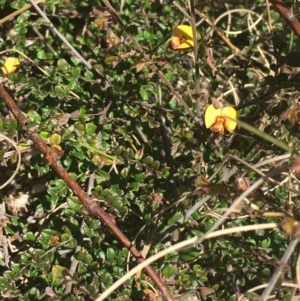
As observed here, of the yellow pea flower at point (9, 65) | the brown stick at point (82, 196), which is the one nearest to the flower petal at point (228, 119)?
the brown stick at point (82, 196)

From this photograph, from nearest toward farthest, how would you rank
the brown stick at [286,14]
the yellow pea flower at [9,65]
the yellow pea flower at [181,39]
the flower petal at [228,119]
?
the brown stick at [286,14] → the flower petal at [228,119] → the yellow pea flower at [181,39] → the yellow pea flower at [9,65]

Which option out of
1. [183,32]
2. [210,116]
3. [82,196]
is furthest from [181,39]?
[82,196]

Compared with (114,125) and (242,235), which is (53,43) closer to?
(114,125)

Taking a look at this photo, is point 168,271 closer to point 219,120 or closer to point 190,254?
point 190,254

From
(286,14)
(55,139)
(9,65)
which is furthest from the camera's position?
(9,65)

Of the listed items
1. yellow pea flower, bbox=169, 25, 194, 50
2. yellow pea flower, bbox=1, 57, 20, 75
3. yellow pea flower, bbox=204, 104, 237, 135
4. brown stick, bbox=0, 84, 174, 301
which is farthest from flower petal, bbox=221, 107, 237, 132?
yellow pea flower, bbox=1, 57, 20, 75

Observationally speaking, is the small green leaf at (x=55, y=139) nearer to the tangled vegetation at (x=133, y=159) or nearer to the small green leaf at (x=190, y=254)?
the tangled vegetation at (x=133, y=159)

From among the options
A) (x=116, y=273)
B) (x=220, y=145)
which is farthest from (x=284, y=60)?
(x=116, y=273)

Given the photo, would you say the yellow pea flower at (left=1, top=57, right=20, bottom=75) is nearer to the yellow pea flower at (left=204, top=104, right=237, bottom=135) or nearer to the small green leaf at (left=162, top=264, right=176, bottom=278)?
the yellow pea flower at (left=204, top=104, right=237, bottom=135)
